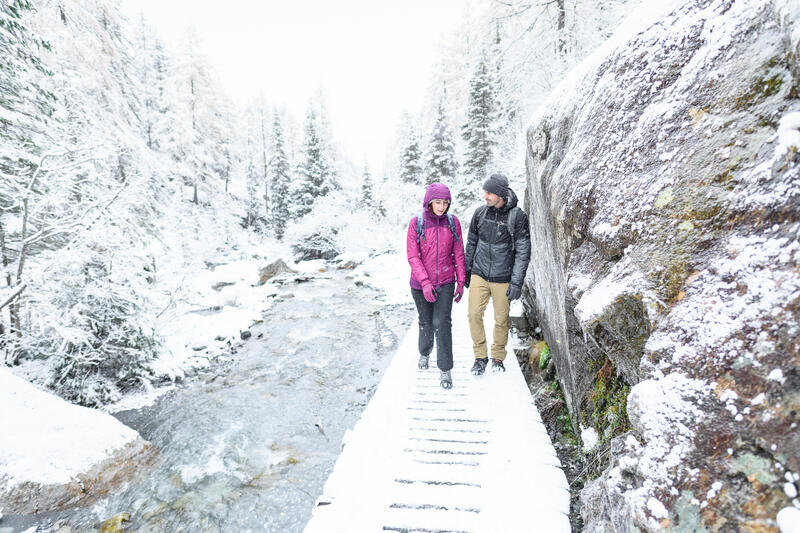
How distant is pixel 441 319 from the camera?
13.5 ft

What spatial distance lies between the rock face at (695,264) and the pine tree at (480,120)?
16.4 m

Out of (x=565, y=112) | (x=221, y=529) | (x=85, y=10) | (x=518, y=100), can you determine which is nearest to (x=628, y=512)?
(x=565, y=112)

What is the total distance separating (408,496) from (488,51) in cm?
2107

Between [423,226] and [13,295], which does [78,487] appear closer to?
[13,295]

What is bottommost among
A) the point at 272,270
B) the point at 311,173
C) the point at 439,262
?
the point at 439,262

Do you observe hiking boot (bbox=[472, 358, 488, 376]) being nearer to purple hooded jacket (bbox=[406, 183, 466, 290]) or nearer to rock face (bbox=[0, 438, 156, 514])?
purple hooded jacket (bbox=[406, 183, 466, 290])

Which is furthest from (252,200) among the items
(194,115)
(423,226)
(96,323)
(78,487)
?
(423,226)

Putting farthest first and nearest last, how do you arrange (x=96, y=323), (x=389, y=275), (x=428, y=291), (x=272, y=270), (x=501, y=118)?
(x=501, y=118) < (x=272, y=270) < (x=389, y=275) < (x=96, y=323) < (x=428, y=291)

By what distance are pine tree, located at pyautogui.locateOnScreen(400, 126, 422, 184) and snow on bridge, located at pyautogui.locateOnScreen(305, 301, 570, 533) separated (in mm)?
23033

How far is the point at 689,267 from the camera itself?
1712 mm

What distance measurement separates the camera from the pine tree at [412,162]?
25922 mm

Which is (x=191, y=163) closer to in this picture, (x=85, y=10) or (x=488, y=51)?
(x=85, y=10)

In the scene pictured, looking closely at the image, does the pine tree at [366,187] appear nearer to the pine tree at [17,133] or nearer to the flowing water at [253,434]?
the flowing water at [253,434]

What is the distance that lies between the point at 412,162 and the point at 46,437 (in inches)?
957
